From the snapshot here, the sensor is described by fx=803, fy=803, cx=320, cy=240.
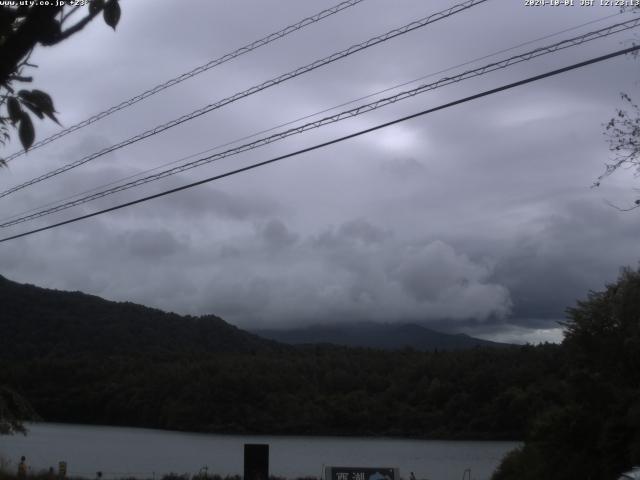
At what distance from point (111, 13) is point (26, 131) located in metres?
0.73

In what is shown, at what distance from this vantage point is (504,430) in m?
67.4

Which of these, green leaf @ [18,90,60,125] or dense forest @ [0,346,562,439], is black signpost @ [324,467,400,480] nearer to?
green leaf @ [18,90,60,125]

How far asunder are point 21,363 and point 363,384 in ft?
116

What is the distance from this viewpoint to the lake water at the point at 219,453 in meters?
53.1

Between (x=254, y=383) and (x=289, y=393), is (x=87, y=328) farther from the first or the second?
(x=289, y=393)

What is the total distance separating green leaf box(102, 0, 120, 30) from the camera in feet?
12.8

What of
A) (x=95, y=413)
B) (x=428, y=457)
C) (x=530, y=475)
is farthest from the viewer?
(x=95, y=413)

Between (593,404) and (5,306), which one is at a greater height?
(5,306)

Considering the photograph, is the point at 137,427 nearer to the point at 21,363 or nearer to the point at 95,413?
the point at 95,413

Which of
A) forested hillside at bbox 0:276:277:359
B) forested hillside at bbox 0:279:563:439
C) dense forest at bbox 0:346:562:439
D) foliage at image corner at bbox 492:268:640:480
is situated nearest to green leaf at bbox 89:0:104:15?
foliage at image corner at bbox 492:268:640:480

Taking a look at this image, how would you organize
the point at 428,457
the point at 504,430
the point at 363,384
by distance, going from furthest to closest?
1. the point at 363,384
2. the point at 504,430
3. the point at 428,457

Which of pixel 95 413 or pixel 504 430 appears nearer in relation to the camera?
pixel 504 430

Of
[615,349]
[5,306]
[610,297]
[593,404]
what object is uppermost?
[5,306]

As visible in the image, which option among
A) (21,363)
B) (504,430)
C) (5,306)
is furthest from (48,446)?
(504,430)
